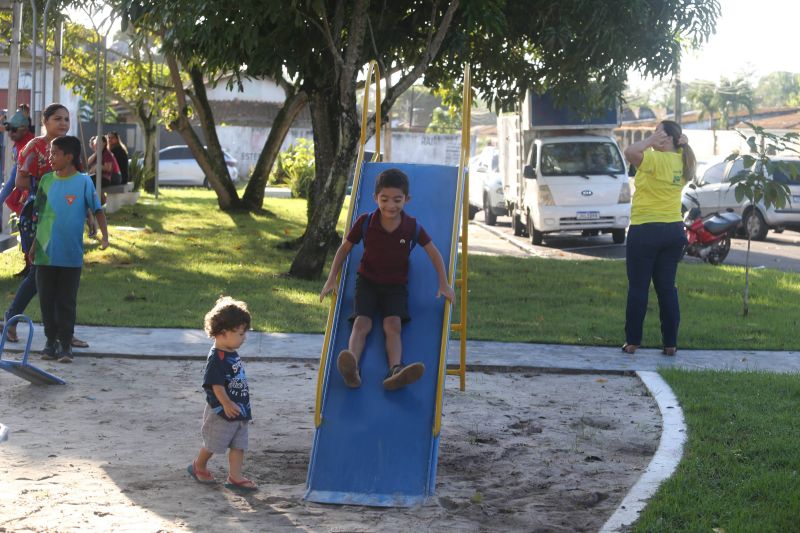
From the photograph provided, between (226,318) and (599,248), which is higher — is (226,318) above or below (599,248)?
above

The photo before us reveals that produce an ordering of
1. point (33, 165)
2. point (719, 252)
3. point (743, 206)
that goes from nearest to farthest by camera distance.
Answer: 1. point (33, 165)
2. point (719, 252)
3. point (743, 206)

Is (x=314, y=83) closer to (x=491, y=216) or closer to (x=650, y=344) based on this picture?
(x=650, y=344)

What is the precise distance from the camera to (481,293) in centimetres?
1395

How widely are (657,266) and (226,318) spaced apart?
5044mm

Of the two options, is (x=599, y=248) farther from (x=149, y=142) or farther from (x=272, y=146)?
(x=149, y=142)

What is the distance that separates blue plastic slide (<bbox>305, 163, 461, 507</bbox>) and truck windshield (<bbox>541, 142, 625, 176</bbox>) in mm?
14127

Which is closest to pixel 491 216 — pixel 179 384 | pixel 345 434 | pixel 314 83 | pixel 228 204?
pixel 228 204

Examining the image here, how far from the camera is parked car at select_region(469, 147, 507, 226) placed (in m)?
28.8

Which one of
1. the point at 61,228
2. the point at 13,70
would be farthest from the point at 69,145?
the point at 13,70

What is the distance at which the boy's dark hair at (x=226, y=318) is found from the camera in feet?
19.3

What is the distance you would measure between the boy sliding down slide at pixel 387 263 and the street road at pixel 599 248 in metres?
12.9

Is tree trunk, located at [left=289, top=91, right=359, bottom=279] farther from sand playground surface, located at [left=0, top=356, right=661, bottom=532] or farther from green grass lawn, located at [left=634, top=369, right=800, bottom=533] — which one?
green grass lawn, located at [left=634, top=369, right=800, bottom=533]

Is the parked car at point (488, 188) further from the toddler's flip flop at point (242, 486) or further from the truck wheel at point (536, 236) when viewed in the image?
the toddler's flip flop at point (242, 486)


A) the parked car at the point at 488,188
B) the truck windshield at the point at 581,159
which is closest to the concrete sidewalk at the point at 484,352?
the truck windshield at the point at 581,159
